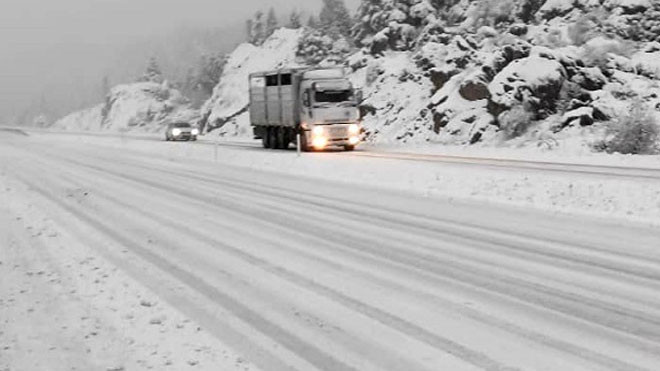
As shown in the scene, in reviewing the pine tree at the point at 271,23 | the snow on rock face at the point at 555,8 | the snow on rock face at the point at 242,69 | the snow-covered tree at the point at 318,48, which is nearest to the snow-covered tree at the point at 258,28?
the pine tree at the point at 271,23

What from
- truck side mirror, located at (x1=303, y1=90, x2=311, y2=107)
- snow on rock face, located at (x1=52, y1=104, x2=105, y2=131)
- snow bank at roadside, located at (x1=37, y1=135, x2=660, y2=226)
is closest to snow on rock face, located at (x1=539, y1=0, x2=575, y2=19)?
snow bank at roadside, located at (x1=37, y1=135, x2=660, y2=226)

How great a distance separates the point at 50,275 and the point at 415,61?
44.4m

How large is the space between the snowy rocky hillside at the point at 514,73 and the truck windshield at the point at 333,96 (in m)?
8.17

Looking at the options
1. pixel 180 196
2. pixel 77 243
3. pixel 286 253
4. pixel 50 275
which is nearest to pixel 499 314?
pixel 286 253

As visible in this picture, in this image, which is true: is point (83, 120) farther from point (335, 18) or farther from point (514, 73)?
point (514, 73)

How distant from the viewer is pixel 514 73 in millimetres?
34594

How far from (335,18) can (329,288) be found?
258ft

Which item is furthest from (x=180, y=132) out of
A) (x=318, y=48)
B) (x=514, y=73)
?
(x=514, y=73)

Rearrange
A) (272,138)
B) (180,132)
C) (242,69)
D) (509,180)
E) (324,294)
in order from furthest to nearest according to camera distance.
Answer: (242,69), (180,132), (272,138), (509,180), (324,294)

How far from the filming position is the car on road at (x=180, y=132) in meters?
51.1

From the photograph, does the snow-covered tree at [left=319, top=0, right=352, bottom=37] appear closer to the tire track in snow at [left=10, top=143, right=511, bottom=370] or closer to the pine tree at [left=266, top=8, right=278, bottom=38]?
the pine tree at [left=266, top=8, right=278, bottom=38]

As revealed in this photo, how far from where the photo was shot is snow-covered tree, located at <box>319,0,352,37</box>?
80750 millimetres

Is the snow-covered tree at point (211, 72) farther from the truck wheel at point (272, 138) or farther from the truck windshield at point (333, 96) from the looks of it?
the truck windshield at point (333, 96)

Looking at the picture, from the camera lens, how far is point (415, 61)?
50000mm
